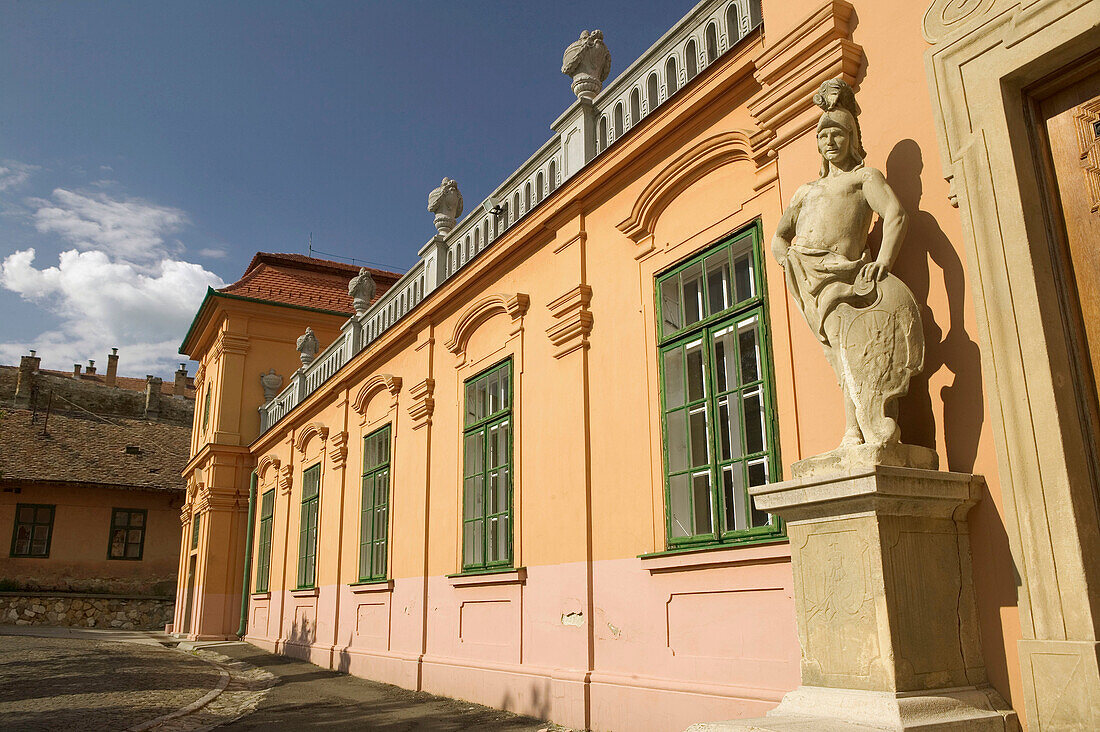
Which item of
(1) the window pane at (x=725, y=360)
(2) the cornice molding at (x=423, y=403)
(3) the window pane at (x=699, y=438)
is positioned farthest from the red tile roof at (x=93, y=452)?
(1) the window pane at (x=725, y=360)

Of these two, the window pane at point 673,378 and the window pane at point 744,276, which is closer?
the window pane at point 744,276

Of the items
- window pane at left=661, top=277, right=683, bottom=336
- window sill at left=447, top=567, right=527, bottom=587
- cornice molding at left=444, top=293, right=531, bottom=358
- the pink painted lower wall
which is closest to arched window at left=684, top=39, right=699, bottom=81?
window pane at left=661, top=277, right=683, bottom=336

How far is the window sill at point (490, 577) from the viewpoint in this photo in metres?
8.84

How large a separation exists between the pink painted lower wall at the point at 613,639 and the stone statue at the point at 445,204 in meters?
4.95

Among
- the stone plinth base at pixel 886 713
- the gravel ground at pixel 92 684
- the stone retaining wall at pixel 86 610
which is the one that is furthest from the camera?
the stone retaining wall at pixel 86 610

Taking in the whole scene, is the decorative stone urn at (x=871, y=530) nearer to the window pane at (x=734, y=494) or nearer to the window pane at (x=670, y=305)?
the window pane at (x=734, y=494)

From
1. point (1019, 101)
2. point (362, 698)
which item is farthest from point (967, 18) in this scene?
point (362, 698)

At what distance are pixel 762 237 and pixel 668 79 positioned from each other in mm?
2075

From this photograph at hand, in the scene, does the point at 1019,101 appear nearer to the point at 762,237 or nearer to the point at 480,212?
the point at 762,237

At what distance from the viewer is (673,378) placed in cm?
719

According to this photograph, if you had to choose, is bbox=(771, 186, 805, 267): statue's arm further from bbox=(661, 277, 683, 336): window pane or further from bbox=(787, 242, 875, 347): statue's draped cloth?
bbox=(661, 277, 683, 336): window pane

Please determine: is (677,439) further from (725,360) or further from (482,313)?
(482,313)

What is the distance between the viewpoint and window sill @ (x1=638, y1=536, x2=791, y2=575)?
576 cm

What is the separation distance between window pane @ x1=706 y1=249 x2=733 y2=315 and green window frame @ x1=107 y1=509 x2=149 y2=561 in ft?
93.6
